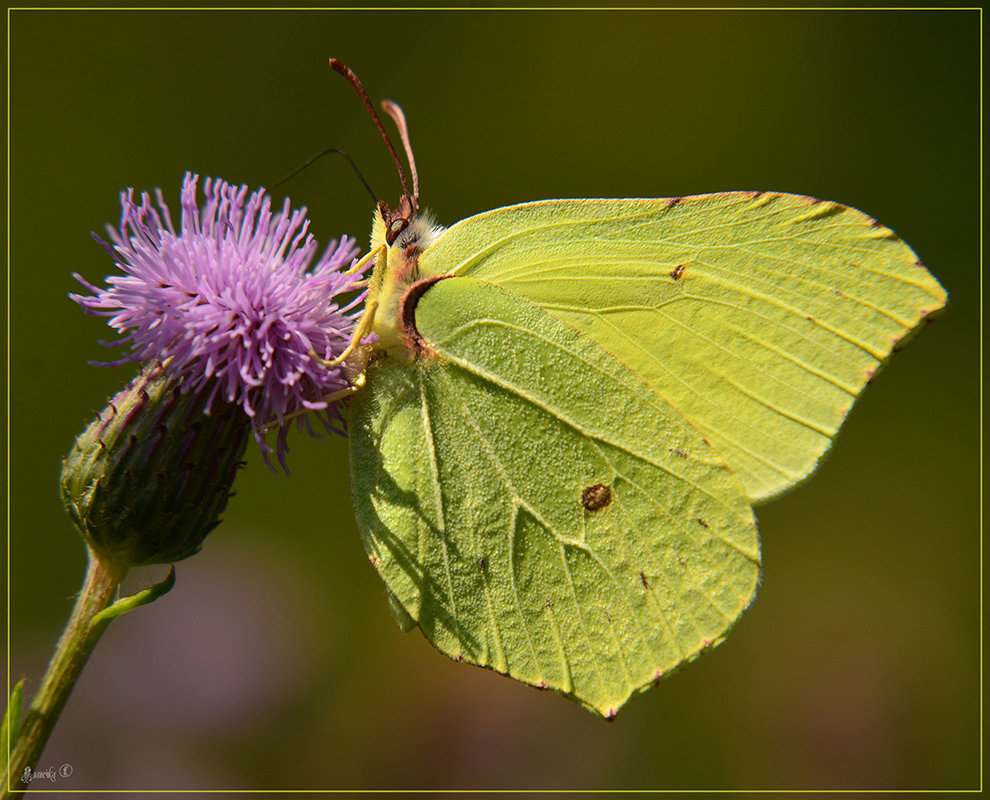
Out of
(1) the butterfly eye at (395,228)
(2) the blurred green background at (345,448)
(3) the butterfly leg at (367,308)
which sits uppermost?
(1) the butterfly eye at (395,228)

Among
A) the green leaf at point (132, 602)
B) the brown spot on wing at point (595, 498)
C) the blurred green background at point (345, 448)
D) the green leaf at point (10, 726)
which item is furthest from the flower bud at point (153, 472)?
the blurred green background at point (345, 448)

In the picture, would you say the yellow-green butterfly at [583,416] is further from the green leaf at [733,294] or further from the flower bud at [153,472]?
the flower bud at [153,472]

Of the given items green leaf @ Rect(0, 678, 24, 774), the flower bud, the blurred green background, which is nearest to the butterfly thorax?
the flower bud

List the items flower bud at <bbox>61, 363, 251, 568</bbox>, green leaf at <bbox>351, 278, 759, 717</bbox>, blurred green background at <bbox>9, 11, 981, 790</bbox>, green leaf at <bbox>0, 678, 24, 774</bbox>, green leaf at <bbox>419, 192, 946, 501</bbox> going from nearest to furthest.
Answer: green leaf at <bbox>0, 678, 24, 774</bbox>, flower bud at <bbox>61, 363, 251, 568</bbox>, green leaf at <bbox>351, 278, 759, 717</bbox>, green leaf at <bbox>419, 192, 946, 501</bbox>, blurred green background at <bbox>9, 11, 981, 790</bbox>

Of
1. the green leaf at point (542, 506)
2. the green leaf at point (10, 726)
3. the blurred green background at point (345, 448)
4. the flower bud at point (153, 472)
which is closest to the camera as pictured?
the green leaf at point (10, 726)

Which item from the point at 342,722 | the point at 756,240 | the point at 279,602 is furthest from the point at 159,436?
the point at 279,602

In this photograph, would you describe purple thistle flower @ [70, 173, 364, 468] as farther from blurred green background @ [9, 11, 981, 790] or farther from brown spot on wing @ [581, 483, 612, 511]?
blurred green background @ [9, 11, 981, 790]
